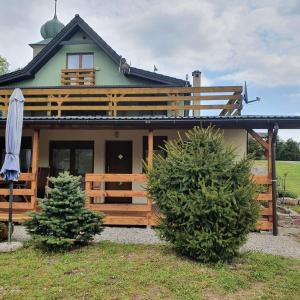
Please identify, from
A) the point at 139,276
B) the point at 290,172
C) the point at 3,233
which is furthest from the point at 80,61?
the point at 290,172

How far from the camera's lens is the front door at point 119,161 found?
1320 centimetres

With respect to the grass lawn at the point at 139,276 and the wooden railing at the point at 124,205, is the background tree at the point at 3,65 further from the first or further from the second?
the grass lawn at the point at 139,276

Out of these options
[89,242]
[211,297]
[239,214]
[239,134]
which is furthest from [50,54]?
[211,297]

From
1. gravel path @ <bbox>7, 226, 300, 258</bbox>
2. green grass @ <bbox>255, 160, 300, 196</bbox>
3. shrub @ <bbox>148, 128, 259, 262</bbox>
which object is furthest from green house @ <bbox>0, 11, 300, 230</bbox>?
green grass @ <bbox>255, 160, 300, 196</bbox>

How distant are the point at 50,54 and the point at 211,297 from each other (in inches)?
568

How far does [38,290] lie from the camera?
16.4ft

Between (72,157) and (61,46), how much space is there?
6.11 meters

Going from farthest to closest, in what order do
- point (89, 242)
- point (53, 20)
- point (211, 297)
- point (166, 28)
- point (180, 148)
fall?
point (53, 20) → point (166, 28) → point (89, 242) → point (180, 148) → point (211, 297)

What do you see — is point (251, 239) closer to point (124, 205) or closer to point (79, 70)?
point (124, 205)

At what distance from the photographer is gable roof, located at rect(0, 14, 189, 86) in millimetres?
15664

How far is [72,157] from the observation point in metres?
13.5

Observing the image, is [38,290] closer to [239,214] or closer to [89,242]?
[89,242]

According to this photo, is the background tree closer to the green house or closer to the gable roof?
the gable roof

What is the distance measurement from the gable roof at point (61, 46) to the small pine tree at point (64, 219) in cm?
922
